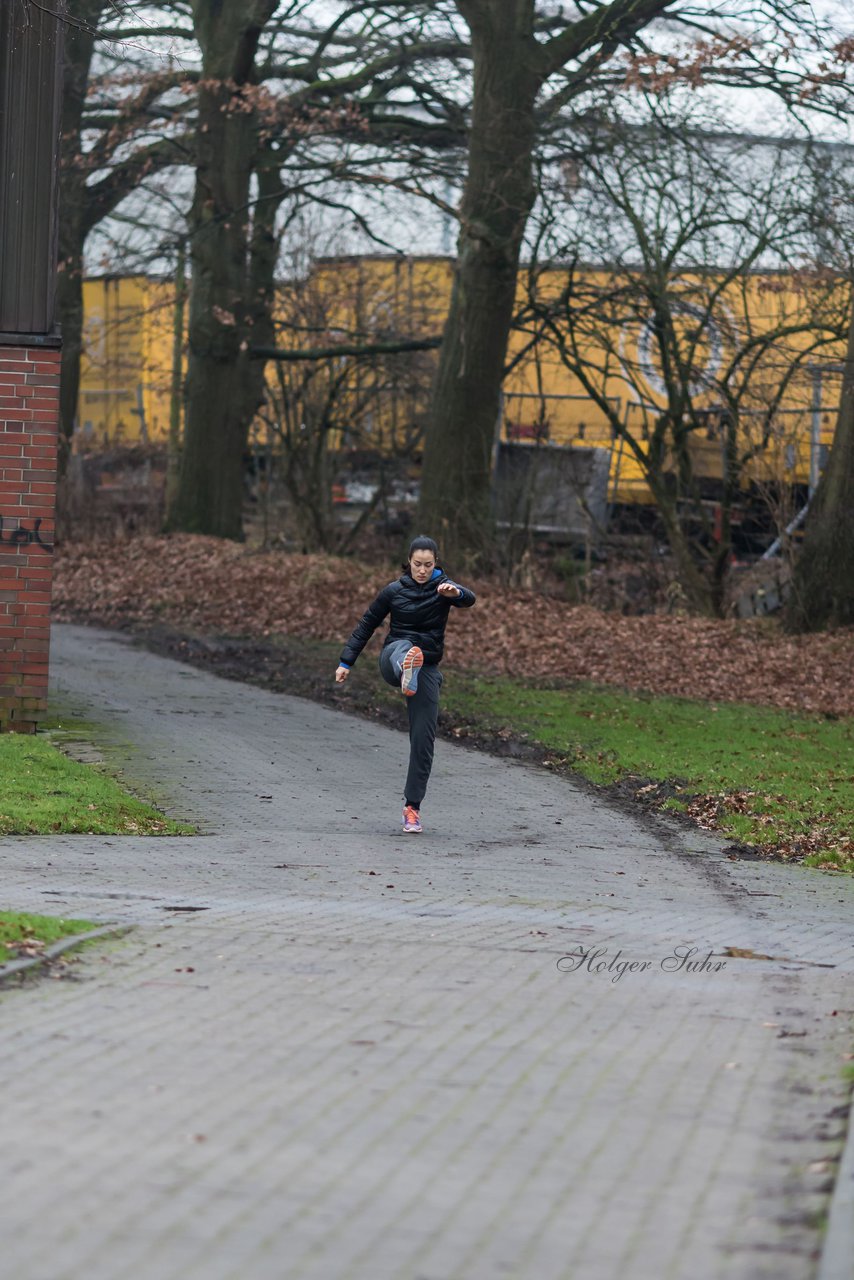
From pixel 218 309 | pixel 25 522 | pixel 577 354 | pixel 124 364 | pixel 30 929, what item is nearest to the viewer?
pixel 30 929

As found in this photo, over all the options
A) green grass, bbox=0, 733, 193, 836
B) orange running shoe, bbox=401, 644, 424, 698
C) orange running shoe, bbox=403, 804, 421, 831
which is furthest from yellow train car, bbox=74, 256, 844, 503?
green grass, bbox=0, 733, 193, 836

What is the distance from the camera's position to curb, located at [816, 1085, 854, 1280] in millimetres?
4062

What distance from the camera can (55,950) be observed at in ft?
22.6

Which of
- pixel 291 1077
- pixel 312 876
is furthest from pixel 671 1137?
pixel 312 876

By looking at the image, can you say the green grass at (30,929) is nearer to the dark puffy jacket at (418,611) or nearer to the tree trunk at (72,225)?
the dark puffy jacket at (418,611)

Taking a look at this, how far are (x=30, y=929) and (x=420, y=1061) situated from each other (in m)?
2.10

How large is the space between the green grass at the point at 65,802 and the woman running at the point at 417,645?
144 cm

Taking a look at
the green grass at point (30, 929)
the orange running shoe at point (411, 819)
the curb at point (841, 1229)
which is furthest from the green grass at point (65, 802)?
the curb at point (841, 1229)

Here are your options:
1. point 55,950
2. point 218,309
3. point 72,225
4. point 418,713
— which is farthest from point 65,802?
point 72,225

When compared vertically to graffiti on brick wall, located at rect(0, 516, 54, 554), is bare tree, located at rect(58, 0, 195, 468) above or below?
above

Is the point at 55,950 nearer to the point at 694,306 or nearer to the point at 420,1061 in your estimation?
the point at 420,1061

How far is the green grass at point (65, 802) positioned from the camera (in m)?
10.2

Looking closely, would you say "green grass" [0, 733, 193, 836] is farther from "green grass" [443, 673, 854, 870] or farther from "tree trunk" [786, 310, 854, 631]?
"tree trunk" [786, 310, 854, 631]

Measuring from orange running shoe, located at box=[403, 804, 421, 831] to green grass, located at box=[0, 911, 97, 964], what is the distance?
3.58 metres
